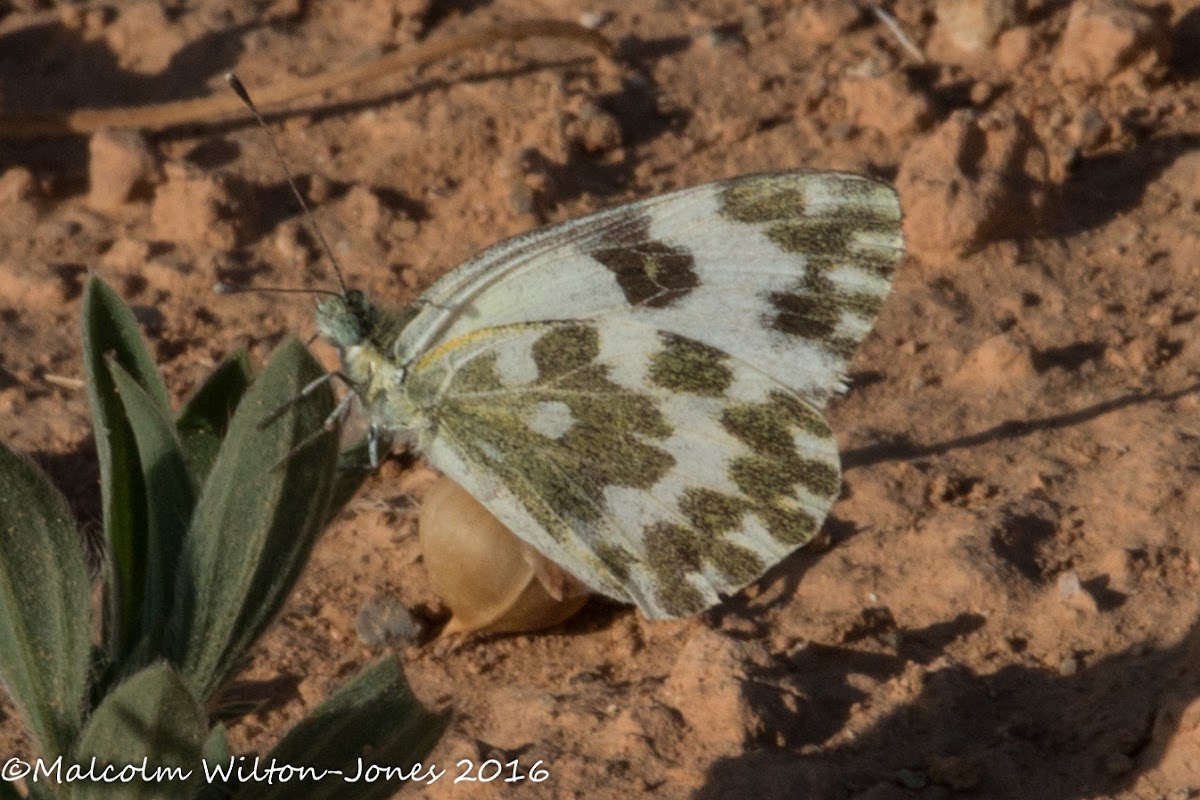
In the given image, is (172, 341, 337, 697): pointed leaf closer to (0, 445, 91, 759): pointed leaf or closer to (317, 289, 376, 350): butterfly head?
(0, 445, 91, 759): pointed leaf

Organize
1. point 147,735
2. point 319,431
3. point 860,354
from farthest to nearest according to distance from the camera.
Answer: point 860,354 → point 319,431 → point 147,735

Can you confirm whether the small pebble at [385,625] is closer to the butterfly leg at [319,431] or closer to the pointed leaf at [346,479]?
the pointed leaf at [346,479]

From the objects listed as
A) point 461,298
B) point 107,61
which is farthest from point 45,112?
point 461,298

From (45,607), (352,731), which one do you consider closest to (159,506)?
(45,607)

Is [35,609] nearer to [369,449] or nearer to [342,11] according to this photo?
[369,449]

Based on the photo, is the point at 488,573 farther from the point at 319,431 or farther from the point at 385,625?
the point at 319,431

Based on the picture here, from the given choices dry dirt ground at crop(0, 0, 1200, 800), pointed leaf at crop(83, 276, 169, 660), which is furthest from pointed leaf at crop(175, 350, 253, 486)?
dry dirt ground at crop(0, 0, 1200, 800)
